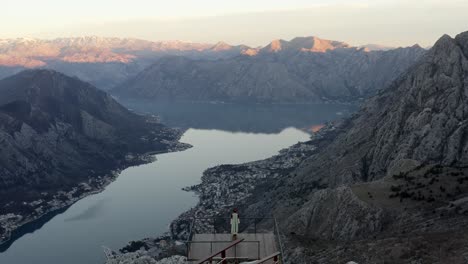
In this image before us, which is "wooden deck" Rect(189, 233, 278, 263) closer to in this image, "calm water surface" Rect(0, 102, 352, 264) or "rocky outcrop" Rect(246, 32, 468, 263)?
"rocky outcrop" Rect(246, 32, 468, 263)

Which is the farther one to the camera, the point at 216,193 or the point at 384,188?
the point at 216,193

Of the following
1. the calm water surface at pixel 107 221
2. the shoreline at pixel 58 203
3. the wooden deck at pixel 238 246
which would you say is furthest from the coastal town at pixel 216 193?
the wooden deck at pixel 238 246

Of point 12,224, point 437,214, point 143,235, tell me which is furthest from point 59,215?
point 437,214

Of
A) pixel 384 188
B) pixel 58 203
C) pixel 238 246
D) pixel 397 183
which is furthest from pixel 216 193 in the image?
pixel 238 246

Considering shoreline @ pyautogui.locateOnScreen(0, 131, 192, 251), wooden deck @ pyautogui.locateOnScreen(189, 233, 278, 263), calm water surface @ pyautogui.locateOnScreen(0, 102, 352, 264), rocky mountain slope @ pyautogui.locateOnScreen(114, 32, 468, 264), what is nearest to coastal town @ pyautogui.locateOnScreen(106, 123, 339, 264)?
rocky mountain slope @ pyautogui.locateOnScreen(114, 32, 468, 264)

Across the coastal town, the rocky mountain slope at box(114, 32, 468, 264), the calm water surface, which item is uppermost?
the rocky mountain slope at box(114, 32, 468, 264)

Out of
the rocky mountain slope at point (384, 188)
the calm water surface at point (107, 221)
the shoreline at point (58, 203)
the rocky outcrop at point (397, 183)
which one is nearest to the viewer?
the rocky mountain slope at point (384, 188)

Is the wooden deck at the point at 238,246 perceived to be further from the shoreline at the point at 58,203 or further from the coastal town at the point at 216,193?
the shoreline at the point at 58,203

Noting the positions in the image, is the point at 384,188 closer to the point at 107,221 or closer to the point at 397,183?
the point at 397,183
